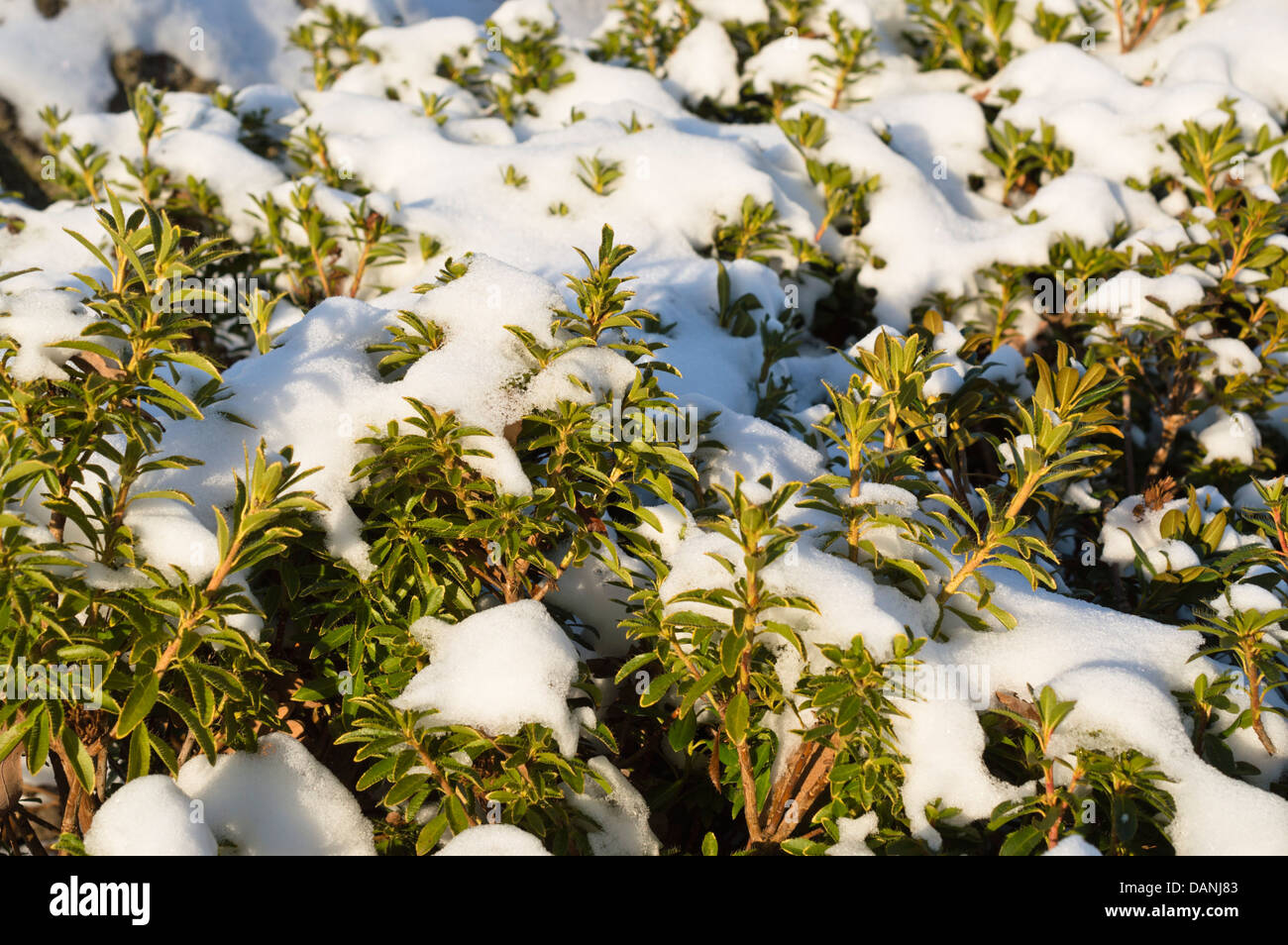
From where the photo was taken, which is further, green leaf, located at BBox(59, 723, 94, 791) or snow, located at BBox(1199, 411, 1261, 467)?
snow, located at BBox(1199, 411, 1261, 467)

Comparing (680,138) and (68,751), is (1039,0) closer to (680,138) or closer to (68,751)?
(680,138)

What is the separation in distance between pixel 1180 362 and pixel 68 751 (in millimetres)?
3953

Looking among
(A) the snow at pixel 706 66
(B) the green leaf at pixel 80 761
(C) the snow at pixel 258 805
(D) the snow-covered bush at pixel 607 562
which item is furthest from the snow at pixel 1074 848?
(A) the snow at pixel 706 66

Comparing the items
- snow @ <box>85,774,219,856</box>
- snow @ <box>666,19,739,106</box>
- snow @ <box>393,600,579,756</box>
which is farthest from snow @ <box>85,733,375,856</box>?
snow @ <box>666,19,739,106</box>

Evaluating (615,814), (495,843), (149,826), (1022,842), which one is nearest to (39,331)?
(149,826)

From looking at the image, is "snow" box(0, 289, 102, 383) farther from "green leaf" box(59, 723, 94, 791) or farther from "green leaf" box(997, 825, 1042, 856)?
"green leaf" box(997, 825, 1042, 856)

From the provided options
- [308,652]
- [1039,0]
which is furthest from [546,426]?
[1039,0]

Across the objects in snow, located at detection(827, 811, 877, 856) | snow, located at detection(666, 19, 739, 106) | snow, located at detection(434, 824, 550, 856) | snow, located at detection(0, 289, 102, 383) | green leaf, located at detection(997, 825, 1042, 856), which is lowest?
snow, located at detection(827, 811, 877, 856)

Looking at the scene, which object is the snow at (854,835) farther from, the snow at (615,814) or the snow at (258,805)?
the snow at (258,805)

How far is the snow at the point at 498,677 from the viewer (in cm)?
194

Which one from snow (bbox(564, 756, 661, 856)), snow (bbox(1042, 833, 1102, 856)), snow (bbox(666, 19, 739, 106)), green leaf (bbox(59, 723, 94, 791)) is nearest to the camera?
snow (bbox(1042, 833, 1102, 856))

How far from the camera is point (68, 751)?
1818 mm

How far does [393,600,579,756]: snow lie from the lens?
76.4 inches

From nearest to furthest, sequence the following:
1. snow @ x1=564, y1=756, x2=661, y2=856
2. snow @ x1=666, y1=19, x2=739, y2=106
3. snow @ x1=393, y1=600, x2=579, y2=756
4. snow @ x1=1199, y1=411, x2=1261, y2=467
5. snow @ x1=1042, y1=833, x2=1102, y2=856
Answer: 1. snow @ x1=1042, y1=833, x2=1102, y2=856
2. snow @ x1=393, y1=600, x2=579, y2=756
3. snow @ x1=564, y1=756, x2=661, y2=856
4. snow @ x1=1199, y1=411, x2=1261, y2=467
5. snow @ x1=666, y1=19, x2=739, y2=106
